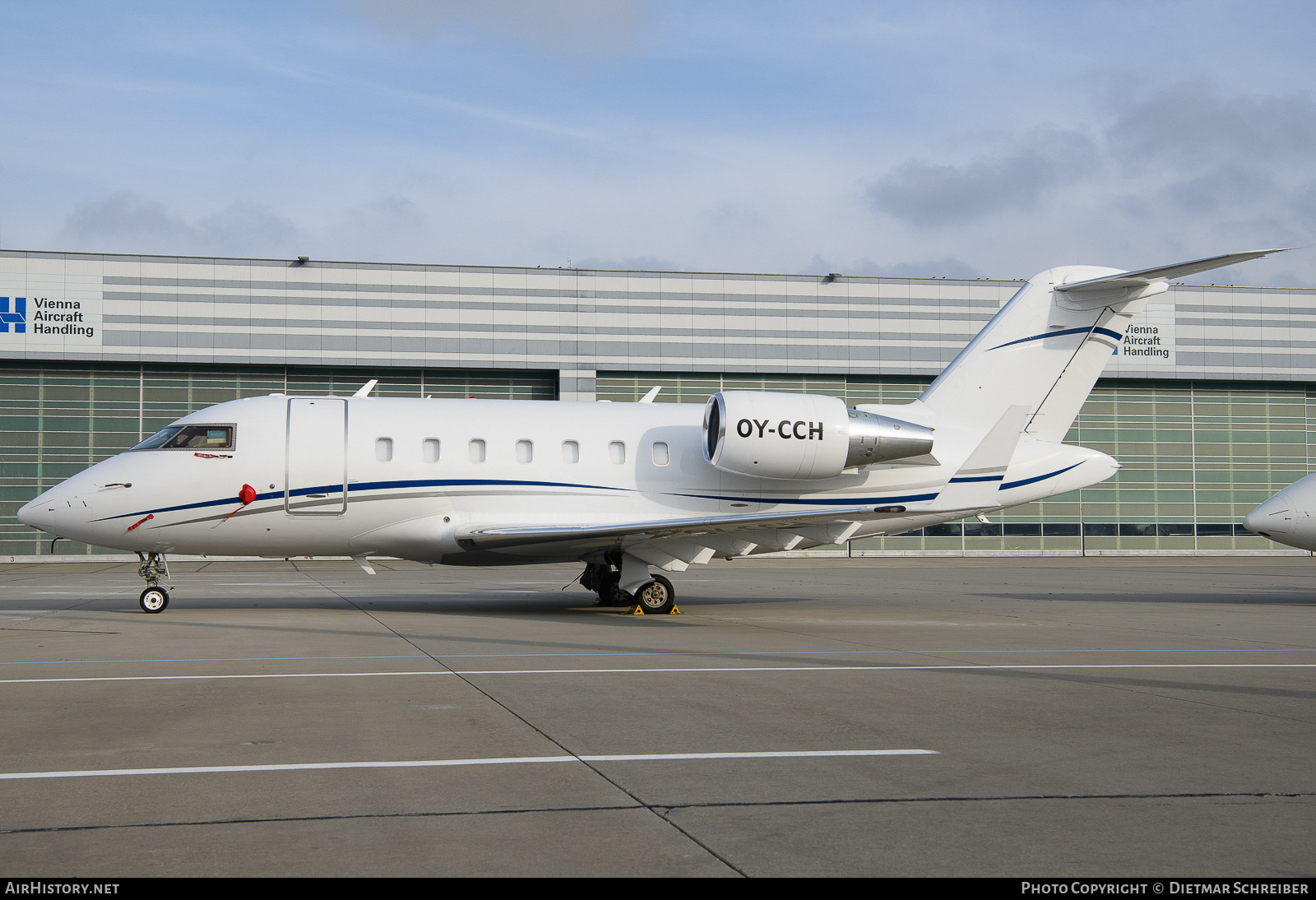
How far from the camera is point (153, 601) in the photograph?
1650 centimetres

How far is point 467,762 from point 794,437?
11796 millimetres

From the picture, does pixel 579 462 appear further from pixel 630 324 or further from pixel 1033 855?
pixel 630 324

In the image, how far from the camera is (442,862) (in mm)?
4430

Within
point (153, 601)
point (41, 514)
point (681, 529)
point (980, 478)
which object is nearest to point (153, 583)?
point (153, 601)

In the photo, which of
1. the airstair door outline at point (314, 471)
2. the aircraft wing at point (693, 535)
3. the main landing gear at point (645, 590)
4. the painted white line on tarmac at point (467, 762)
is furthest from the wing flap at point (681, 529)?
the painted white line on tarmac at point (467, 762)

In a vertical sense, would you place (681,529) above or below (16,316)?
below

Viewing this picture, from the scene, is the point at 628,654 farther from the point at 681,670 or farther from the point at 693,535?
the point at 693,535

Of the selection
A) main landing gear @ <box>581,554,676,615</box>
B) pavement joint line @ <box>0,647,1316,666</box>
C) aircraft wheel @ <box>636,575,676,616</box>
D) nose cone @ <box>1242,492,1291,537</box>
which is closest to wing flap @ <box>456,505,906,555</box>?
main landing gear @ <box>581,554,676,615</box>

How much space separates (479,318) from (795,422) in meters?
26.0

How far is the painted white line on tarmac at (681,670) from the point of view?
32.1 ft

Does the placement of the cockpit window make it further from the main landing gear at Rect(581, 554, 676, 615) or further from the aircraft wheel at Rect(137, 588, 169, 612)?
the main landing gear at Rect(581, 554, 676, 615)

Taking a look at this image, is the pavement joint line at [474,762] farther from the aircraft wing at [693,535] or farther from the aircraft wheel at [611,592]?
the aircraft wheel at [611,592]

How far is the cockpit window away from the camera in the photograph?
16.7 metres

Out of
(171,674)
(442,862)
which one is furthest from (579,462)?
(442,862)
